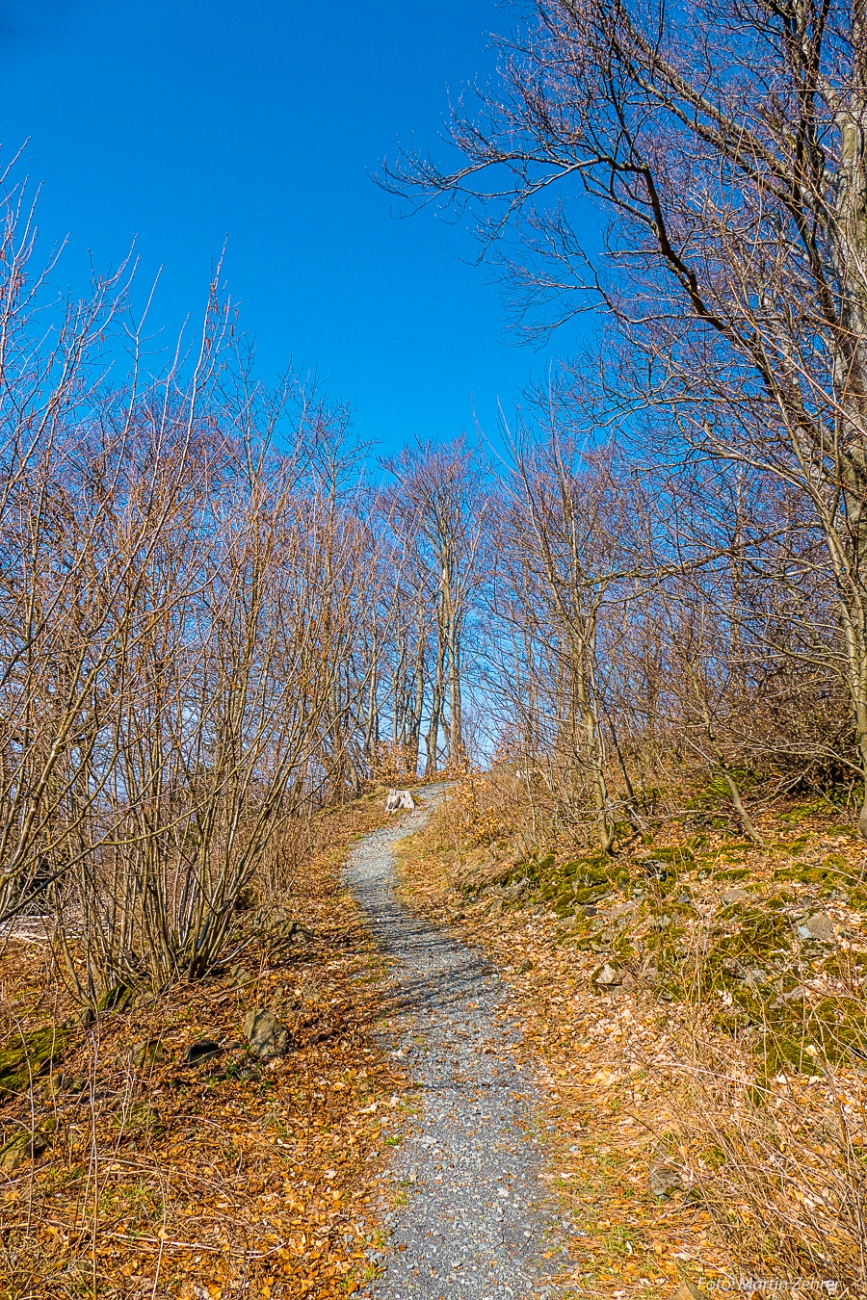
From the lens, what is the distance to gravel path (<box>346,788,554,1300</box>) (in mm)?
3207

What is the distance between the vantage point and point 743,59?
611 cm

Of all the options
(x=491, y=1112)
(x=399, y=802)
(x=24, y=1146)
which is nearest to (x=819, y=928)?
(x=491, y=1112)

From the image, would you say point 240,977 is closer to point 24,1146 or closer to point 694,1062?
point 24,1146

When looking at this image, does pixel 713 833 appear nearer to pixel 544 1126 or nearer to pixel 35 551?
pixel 544 1126

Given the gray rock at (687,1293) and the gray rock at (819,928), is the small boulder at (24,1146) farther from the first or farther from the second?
the gray rock at (819,928)

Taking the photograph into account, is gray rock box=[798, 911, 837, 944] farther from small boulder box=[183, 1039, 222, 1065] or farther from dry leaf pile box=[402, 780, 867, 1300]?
small boulder box=[183, 1039, 222, 1065]

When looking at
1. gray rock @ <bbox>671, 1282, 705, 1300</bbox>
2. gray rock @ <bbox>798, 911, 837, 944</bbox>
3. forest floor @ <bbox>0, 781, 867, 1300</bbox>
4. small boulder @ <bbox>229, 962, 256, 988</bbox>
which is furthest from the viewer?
small boulder @ <bbox>229, 962, 256, 988</bbox>

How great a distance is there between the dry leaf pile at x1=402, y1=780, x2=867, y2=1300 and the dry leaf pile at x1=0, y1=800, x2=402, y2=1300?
3.90ft

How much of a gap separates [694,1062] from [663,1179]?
1.04 m

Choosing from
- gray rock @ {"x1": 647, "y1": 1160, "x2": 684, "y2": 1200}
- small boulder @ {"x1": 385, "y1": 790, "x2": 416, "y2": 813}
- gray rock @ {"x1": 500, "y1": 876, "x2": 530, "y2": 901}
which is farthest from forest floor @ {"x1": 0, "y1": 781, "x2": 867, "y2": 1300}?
small boulder @ {"x1": 385, "y1": 790, "x2": 416, "y2": 813}

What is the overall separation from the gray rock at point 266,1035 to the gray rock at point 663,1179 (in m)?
2.81

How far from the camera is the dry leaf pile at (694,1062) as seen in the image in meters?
2.39

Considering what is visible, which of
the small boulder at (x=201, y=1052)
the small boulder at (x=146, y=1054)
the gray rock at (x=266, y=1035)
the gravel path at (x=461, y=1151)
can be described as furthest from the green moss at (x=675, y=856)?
the small boulder at (x=146, y=1054)

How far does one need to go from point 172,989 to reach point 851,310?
8.17 m
